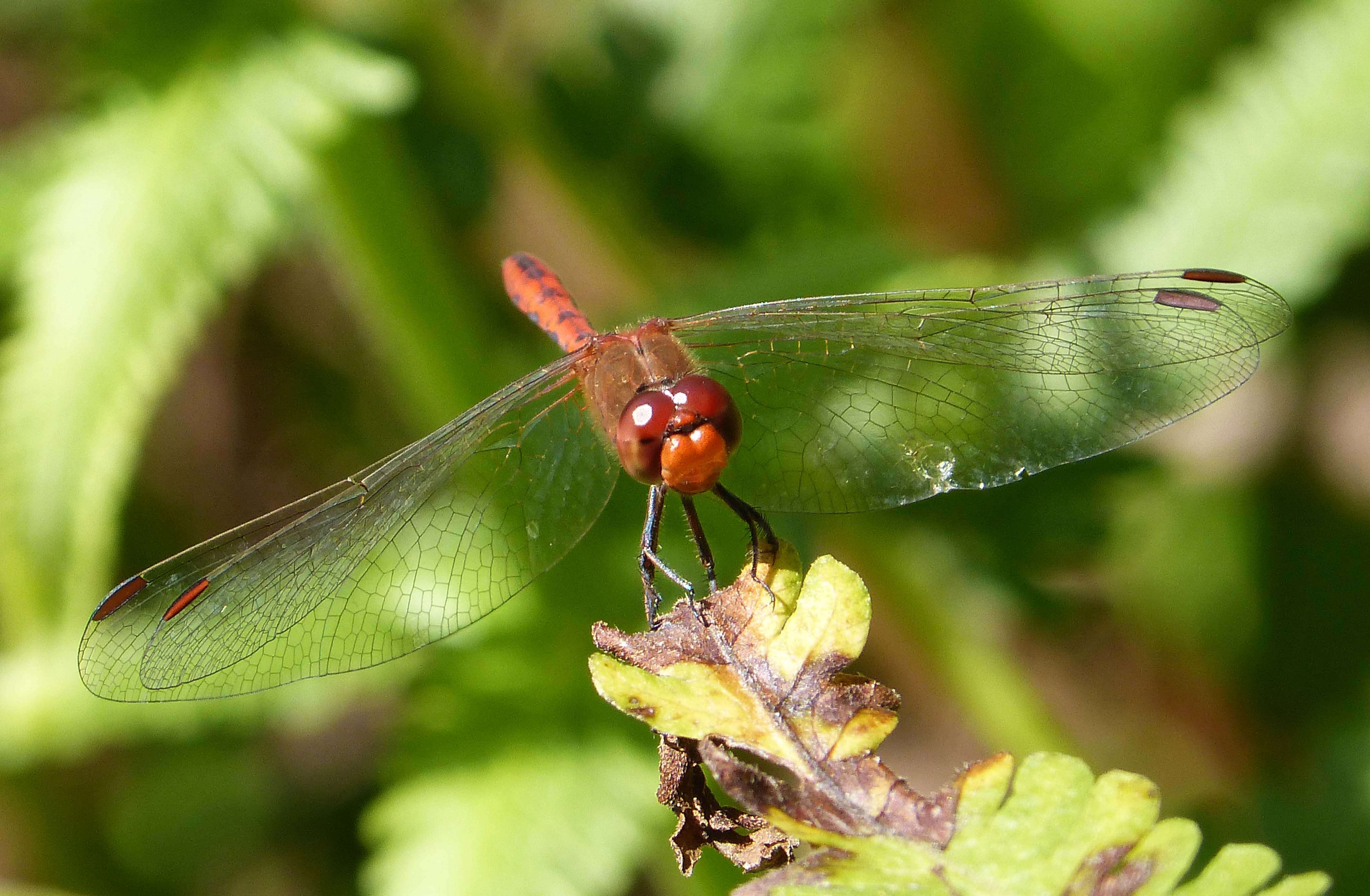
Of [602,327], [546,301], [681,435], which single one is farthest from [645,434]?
[602,327]

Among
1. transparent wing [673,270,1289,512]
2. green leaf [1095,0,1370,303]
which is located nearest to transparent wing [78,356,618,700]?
transparent wing [673,270,1289,512]

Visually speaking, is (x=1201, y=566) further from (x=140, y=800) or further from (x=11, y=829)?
(x=11, y=829)

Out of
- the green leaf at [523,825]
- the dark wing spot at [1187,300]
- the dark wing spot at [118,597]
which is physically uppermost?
the dark wing spot at [118,597]

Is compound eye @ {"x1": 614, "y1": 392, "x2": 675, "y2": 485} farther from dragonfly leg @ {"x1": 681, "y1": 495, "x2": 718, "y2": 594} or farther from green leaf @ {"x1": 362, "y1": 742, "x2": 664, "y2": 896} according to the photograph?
green leaf @ {"x1": 362, "y1": 742, "x2": 664, "y2": 896}

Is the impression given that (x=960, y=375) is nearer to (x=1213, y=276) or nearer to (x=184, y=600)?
(x=1213, y=276)

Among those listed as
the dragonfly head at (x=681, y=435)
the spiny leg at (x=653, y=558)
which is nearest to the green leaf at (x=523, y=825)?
the spiny leg at (x=653, y=558)

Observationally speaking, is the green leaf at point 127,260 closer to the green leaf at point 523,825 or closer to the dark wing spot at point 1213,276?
Result: the green leaf at point 523,825

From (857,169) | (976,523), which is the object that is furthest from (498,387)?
(857,169)
